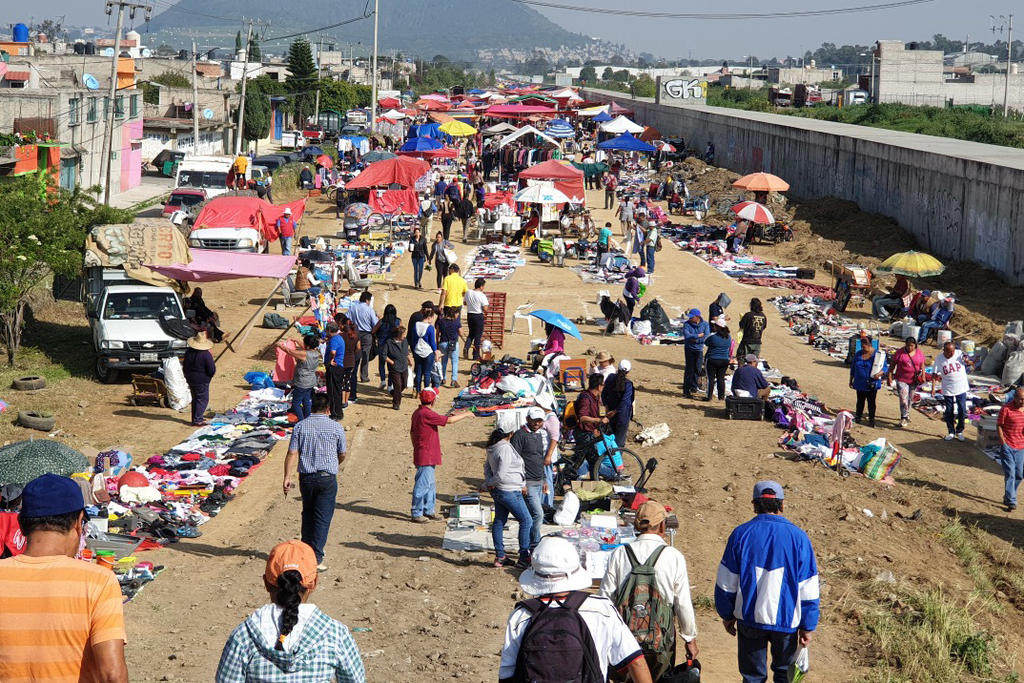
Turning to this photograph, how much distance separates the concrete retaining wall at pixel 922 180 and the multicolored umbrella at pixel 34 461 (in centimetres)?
2225

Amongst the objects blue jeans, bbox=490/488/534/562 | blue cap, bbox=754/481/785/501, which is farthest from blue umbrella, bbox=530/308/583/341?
blue cap, bbox=754/481/785/501

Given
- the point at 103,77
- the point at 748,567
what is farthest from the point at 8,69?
the point at 748,567

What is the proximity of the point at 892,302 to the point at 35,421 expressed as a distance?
1748 cm

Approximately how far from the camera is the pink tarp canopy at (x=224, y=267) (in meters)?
19.4

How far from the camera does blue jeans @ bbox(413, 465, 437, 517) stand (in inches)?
460

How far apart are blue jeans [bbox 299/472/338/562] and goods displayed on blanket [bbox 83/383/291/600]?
1.54m

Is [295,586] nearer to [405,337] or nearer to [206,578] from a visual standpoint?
[206,578]

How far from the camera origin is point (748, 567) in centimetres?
634

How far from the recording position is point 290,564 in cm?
465

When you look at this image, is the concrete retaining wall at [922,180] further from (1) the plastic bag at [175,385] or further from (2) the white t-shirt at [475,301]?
(1) the plastic bag at [175,385]

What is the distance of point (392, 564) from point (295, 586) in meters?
6.18

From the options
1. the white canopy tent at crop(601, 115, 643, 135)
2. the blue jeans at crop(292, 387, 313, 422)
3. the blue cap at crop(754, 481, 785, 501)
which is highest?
the white canopy tent at crop(601, 115, 643, 135)

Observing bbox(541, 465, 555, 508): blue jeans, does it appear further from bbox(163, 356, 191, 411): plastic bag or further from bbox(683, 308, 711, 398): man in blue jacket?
bbox(163, 356, 191, 411): plastic bag

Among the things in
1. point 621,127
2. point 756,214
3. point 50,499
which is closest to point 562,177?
point 756,214
